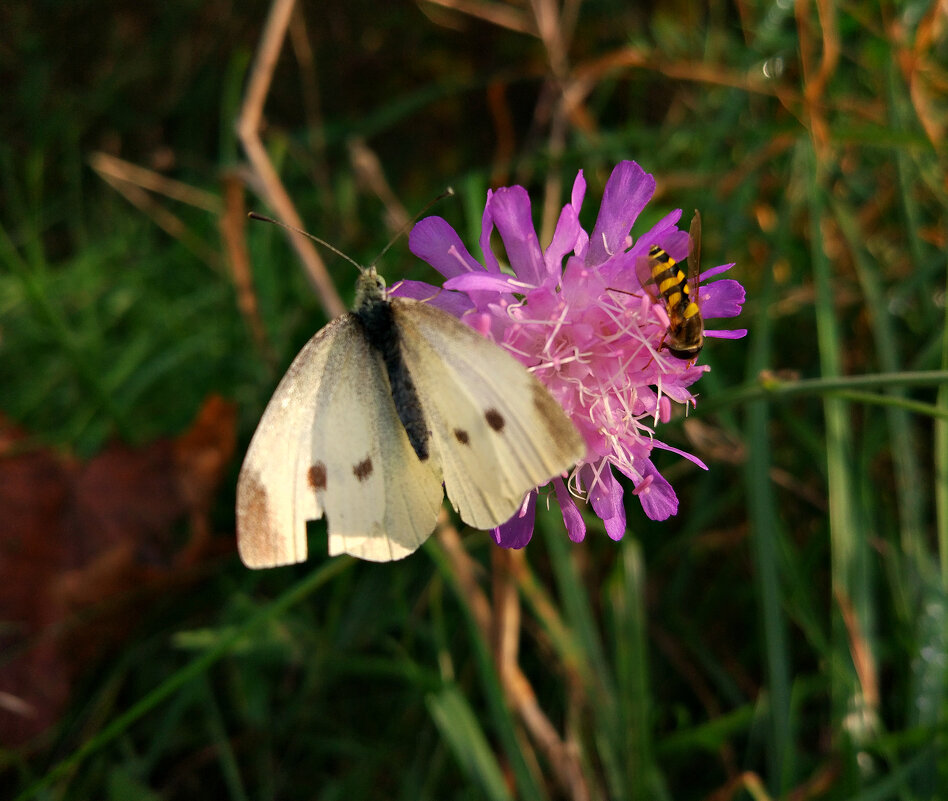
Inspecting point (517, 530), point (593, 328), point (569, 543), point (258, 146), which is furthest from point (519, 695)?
point (258, 146)

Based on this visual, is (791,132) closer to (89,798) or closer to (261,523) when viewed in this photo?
(261,523)

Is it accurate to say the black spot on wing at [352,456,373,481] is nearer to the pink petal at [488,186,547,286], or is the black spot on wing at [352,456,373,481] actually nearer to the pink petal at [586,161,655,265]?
the pink petal at [488,186,547,286]

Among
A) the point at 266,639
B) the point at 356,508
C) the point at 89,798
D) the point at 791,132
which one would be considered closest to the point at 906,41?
the point at 791,132

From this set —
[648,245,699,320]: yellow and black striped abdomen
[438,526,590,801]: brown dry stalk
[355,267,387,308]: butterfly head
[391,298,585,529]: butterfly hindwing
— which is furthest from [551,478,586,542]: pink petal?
[438,526,590,801]: brown dry stalk

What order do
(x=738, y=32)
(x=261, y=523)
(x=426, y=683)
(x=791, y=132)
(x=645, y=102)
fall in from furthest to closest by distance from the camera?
1. (x=645, y=102)
2. (x=738, y=32)
3. (x=791, y=132)
4. (x=426, y=683)
5. (x=261, y=523)

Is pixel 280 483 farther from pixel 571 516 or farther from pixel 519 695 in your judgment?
pixel 519 695

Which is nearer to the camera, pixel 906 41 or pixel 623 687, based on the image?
pixel 623 687

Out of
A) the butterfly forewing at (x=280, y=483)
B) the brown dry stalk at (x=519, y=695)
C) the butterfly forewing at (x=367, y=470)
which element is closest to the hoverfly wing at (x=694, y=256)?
the butterfly forewing at (x=367, y=470)
